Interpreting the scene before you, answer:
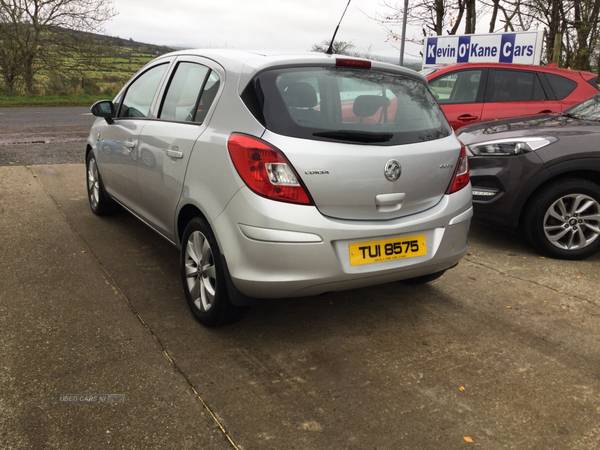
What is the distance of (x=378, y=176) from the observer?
3064 millimetres

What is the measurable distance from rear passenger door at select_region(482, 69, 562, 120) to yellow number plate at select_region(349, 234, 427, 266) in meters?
5.22

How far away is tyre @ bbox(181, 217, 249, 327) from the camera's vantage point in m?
3.20

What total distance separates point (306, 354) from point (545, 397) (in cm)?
124

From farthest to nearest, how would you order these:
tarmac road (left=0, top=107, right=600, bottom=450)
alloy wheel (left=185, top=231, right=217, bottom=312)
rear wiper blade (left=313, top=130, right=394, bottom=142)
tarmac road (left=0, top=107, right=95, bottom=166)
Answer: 1. tarmac road (left=0, top=107, right=95, bottom=166)
2. alloy wheel (left=185, top=231, right=217, bottom=312)
3. rear wiper blade (left=313, top=130, right=394, bottom=142)
4. tarmac road (left=0, top=107, right=600, bottom=450)

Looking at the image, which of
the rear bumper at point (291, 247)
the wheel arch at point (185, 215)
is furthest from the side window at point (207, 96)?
the rear bumper at point (291, 247)

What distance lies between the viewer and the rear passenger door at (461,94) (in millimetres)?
7891

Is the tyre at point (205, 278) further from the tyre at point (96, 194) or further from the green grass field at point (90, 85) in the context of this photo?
the green grass field at point (90, 85)

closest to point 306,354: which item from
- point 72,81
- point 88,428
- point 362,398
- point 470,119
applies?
point 362,398

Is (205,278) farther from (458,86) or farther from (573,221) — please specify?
(458,86)

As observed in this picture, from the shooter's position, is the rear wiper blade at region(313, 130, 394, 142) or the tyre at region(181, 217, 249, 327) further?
the tyre at region(181, 217, 249, 327)

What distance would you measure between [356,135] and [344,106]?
24 centimetres

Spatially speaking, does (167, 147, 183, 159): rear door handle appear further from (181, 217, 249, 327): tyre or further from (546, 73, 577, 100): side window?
(546, 73, 577, 100): side window

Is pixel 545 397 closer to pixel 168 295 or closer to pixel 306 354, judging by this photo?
pixel 306 354

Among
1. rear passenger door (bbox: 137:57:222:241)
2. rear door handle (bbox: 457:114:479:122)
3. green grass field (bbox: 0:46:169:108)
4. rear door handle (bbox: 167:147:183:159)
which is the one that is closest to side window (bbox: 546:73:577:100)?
rear door handle (bbox: 457:114:479:122)
